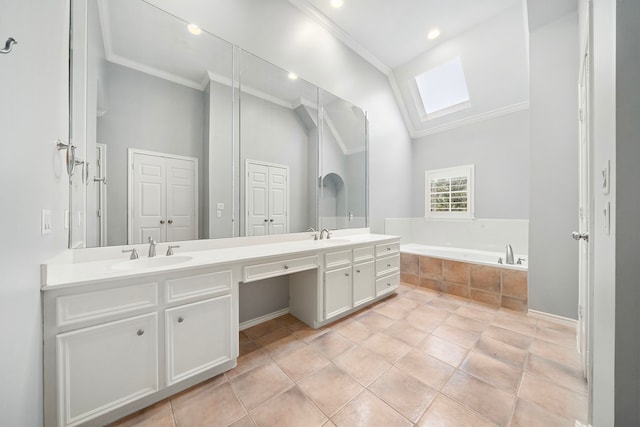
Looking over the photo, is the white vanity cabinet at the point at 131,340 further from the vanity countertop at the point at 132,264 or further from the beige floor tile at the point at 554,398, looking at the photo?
the beige floor tile at the point at 554,398

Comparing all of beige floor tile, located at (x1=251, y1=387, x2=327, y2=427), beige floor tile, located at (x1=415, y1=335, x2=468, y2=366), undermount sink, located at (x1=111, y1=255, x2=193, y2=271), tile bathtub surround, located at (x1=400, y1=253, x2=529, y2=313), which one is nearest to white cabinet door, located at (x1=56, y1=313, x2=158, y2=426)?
undermount sink, located at (x1=111, y1=255, x2=193, y2=271)

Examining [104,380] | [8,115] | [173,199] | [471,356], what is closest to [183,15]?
[173,199]

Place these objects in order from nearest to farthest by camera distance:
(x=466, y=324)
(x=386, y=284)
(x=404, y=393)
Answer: (x=404, y=393) < (x=466, y=324) < (x=386, y=284)

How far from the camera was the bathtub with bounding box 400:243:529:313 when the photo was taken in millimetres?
2527

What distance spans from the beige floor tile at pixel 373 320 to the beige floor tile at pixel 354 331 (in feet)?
0.20

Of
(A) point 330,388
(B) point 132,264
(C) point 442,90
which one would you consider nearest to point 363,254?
(A) point 330,388

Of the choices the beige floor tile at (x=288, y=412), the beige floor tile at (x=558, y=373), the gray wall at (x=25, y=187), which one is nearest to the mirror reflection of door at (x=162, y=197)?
the gray wall at (x=25, y=187)

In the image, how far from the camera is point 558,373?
1562 mm

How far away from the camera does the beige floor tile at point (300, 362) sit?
1594mm

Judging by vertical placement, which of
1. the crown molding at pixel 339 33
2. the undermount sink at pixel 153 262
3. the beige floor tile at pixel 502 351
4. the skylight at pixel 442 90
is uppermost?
the crown molding at pixel 339 33

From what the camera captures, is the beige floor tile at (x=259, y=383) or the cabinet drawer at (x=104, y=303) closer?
the cabinet drawer at (x=104, y=303)

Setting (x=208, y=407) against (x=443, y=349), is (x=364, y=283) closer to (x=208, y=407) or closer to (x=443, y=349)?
(x=443, y=349)

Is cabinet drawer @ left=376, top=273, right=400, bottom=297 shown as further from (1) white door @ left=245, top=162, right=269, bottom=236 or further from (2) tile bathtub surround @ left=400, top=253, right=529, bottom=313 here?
(1) white door @ left=245, top=162, right=269, bottom=236

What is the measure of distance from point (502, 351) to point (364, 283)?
124 cm
